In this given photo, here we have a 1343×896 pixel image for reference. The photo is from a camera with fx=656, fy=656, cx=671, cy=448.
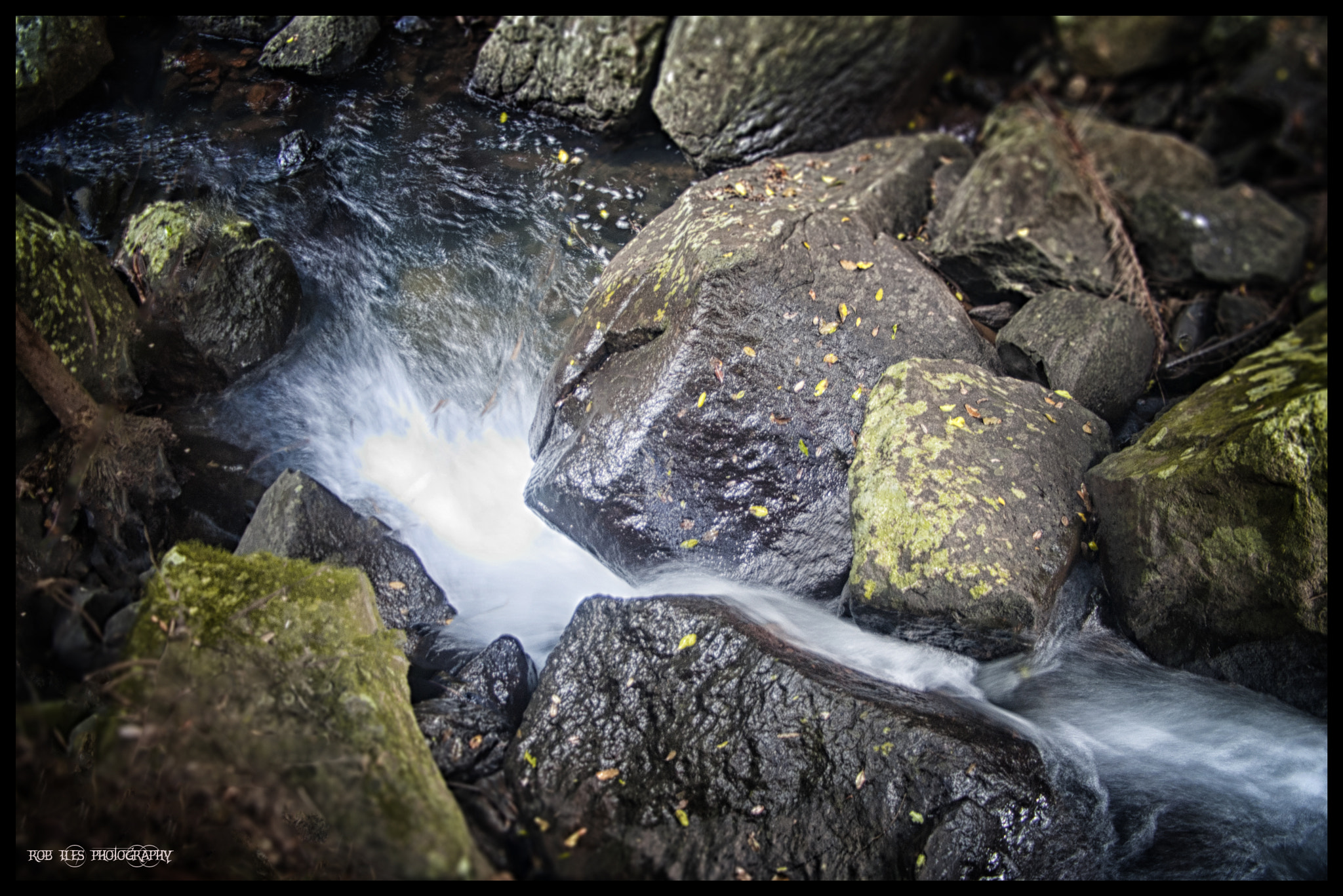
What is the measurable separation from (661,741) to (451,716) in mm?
988

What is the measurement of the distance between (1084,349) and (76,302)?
6.19 m

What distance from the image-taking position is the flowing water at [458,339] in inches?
138

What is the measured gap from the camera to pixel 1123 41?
6113 mm

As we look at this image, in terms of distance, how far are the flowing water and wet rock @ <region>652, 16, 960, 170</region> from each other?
43cm

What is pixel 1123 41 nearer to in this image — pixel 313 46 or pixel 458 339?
pixel 458 339

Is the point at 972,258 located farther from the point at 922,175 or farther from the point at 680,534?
the point at 680,534

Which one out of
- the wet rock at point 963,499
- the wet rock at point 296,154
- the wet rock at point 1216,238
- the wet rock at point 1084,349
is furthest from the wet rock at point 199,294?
the wet rock at point 1216,238

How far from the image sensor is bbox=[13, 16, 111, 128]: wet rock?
491cm

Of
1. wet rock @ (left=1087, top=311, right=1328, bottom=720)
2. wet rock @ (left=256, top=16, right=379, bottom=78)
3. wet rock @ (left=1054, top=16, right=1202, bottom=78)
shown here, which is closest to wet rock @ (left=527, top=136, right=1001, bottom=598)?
wet rock @ (left=1087, top=311, right=1328, bottom=720)

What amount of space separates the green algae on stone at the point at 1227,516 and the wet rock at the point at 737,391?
1.21 m

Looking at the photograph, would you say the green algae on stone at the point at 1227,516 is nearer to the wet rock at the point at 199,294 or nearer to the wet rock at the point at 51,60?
the wet rock at the point at 199,294

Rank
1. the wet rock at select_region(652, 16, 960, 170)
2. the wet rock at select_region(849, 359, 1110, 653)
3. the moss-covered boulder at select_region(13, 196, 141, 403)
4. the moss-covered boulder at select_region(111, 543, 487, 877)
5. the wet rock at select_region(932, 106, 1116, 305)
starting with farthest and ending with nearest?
the wet rock at select_region(652, 16, 960, 170), the wet rock at select_region(932, 106, 1116, 305), the moss-covered boulder at select_region(13, 196, 141, 403), the wet rock at select_region(849, 359, 1110, 653), the moss-covered boulder at select_region(111, 543, 487, 877)

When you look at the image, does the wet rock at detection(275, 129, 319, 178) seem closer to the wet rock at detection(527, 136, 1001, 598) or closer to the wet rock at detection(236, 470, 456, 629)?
the wet rock at detection(236, 470, 456, 629)
